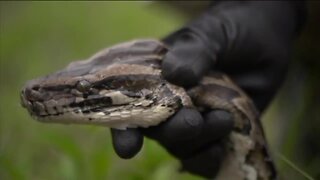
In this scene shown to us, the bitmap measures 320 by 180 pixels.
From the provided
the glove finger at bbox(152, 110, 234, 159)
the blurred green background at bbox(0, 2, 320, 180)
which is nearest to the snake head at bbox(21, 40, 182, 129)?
the glove finger at bbox(152, 110, 234, 159)

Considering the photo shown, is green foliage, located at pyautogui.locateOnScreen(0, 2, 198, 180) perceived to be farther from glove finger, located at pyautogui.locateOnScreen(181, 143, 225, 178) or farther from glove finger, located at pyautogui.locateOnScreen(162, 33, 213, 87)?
glove finger, located at pyautogui.locateOnScreen(162, 33, 213, 87)

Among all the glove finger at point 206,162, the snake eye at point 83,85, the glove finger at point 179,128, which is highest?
the snake eye at point 83,85

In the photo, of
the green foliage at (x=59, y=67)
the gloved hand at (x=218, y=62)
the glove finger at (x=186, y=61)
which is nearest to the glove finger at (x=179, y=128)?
the gloved hand at (x=218, y=62)

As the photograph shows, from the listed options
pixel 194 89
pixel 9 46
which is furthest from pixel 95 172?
pixel 9 46

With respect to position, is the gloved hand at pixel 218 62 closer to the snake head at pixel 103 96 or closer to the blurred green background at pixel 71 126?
the snake head at pixel 103 96

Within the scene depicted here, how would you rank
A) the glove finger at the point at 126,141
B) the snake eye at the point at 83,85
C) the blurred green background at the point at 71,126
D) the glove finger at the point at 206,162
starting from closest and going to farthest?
the snake eye at the point at 83,85
the glove finger at the point at 126,141
the glove finger at the point at 206,162
the blurred green background at the point at 71,126

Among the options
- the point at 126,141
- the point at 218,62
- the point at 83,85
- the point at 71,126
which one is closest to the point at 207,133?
the point at 126,141

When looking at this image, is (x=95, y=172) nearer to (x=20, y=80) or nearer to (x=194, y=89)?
(x=194, y=89)
